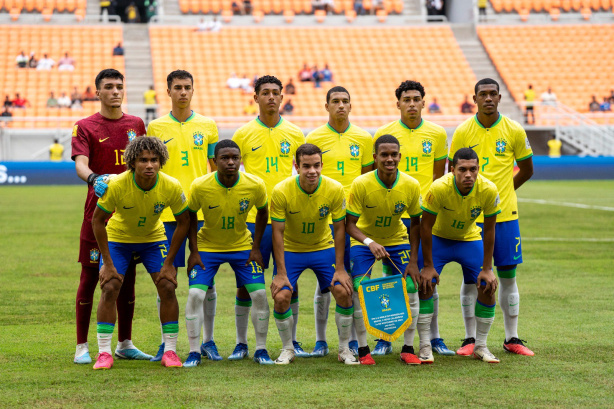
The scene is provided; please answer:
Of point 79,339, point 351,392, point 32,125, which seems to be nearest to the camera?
point 351,392

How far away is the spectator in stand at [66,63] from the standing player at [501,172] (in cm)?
2798

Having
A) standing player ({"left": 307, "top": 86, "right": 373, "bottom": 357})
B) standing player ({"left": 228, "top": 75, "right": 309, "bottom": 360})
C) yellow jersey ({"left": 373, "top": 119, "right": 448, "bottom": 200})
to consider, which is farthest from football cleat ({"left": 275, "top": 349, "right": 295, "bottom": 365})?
yellow jersey ({"left": 373, "top": 119, "right": 448, "bottom": 200})

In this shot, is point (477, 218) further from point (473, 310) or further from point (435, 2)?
point (435, 2)

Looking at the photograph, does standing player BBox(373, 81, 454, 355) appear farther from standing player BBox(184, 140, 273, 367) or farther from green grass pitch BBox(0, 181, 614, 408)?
standing player BBox(184, 140, 273, 367)

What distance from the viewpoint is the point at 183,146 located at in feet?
22.5

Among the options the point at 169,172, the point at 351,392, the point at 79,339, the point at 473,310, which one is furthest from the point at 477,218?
the point at 79,339

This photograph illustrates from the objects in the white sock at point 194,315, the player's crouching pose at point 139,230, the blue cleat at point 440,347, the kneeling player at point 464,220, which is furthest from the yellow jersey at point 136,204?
the blue cleat at point 440,347

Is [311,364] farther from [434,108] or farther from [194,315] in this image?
[434,108]

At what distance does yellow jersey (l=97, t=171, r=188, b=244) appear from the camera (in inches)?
238

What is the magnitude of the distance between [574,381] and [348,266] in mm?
2184

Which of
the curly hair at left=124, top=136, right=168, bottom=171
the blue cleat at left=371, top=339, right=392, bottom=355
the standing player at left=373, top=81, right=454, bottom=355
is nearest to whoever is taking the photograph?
the curly hair at left=124, top=136, right=168, bottom=171

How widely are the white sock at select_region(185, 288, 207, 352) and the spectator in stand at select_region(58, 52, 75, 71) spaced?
28.1 meters

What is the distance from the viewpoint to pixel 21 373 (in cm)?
587

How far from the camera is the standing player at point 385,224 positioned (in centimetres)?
631
